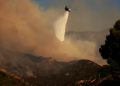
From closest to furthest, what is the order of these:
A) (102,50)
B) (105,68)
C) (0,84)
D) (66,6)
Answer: (0,84)
(102,50)
(66,6)
(105,68)

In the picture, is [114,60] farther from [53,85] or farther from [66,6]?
[53,85]

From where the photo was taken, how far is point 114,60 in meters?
31.1

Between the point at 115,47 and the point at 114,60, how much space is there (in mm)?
3097

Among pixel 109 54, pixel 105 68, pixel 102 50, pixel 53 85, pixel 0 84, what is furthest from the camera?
pixel 53 85

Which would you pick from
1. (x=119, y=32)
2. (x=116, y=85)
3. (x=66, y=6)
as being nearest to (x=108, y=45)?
(x=119, y=32)

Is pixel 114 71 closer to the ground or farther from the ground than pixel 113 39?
closer to the ground

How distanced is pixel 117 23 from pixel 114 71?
11.5m

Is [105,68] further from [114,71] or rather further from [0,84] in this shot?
[0,84]

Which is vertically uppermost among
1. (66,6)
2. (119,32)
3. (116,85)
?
(66,6)

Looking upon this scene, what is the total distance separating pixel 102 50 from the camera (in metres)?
34.4

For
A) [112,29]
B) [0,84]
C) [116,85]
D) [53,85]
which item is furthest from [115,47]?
[53,85]

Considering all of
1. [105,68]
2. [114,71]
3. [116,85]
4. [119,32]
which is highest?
[105,68]

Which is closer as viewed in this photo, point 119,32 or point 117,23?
point 119,32

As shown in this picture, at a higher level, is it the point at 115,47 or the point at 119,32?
the point at 119,32
